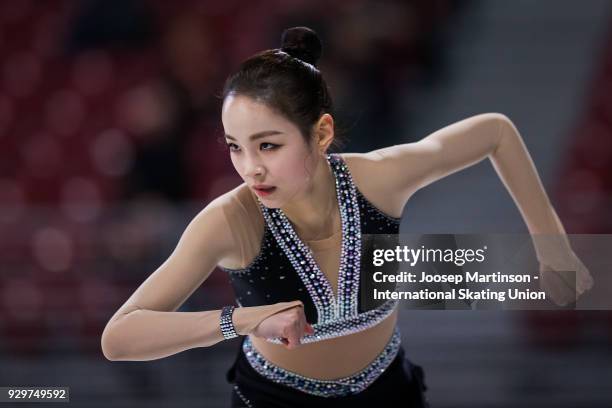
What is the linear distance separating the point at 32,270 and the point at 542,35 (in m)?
2.36

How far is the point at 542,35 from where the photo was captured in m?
4.05

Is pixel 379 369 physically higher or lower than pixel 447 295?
lower

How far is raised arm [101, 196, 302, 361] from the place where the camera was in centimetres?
161

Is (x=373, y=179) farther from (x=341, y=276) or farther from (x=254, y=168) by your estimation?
(x=254, y=168)

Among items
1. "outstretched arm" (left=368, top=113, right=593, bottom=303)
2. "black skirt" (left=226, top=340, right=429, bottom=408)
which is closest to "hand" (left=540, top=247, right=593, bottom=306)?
"outstretched arm" (left=368, top=113, right=593, bottom=303)

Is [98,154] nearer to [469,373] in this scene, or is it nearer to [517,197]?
[469,373]

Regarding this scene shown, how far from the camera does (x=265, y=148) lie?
1649mm

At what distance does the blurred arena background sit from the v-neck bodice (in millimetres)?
467

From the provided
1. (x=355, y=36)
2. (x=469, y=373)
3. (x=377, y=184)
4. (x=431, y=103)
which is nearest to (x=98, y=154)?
(x=355, y=36)

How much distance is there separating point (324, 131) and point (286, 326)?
40 centimetres

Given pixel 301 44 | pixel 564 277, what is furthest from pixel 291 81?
pixel 564 277

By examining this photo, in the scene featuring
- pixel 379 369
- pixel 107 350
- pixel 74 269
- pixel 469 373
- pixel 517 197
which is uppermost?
pixel 517 197

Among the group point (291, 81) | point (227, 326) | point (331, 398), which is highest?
point (291, 81)

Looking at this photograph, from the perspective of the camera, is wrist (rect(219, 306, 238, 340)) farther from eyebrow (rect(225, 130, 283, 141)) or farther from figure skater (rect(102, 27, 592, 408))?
eyebrow (rect(225, 130, 283, 141))
